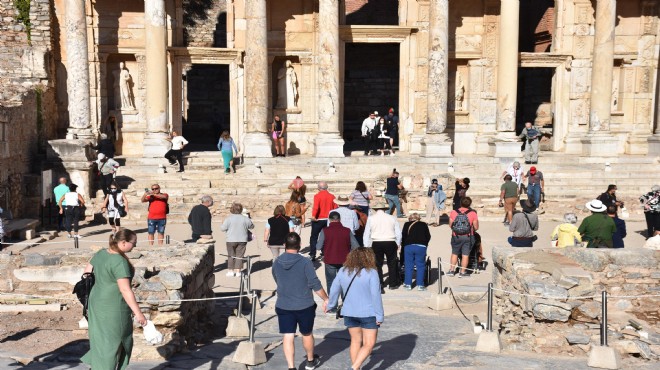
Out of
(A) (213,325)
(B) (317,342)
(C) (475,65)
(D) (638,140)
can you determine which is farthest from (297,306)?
(D) (638,140)

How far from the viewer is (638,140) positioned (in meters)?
27.9

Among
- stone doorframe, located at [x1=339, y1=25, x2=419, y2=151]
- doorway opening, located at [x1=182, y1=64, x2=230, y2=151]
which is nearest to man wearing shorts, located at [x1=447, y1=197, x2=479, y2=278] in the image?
stone doorframe, located at [x1=339, y1=25, x2=419, y2=151]

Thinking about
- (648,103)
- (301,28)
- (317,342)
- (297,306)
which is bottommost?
(317,342)

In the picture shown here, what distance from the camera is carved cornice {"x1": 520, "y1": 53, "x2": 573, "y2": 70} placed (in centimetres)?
2727

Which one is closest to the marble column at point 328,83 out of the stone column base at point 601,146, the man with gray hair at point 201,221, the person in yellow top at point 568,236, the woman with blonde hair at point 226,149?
the woman with blonde hair at point 226,149

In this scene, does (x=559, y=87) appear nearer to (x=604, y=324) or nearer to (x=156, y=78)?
(x=156, y=78)

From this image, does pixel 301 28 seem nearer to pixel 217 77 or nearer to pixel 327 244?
pixel 217 77

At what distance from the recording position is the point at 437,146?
25.1 metres

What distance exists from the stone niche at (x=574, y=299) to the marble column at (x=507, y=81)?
13.6 metres

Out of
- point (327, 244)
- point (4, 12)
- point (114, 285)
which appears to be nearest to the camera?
point (114, 285)

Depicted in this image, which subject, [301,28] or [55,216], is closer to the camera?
[55,216]

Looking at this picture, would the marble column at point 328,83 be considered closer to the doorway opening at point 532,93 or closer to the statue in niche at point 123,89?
the statue in niche at point 123,89

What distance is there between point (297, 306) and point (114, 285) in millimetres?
2046

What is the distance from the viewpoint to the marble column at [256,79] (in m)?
24.6
